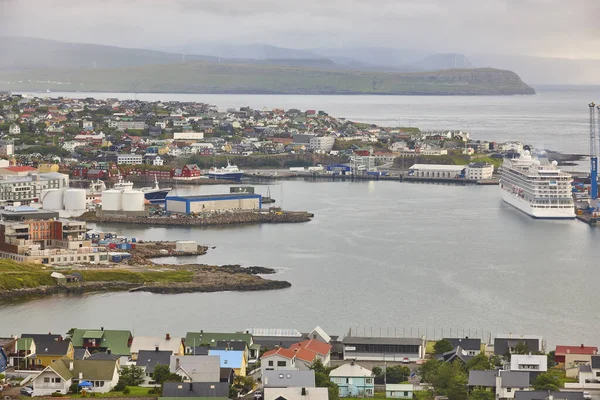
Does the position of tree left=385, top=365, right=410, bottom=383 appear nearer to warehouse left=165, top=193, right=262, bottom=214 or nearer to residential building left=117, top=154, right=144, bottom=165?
warehouse left=165, top=193, right=262, bottom=214

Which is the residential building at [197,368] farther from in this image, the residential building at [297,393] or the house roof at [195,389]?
the residential building at [297,393]

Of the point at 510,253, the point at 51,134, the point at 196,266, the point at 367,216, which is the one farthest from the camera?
the point at 51,134

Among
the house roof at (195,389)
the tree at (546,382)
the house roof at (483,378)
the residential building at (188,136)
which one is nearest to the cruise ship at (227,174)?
the residential building at (188,136)

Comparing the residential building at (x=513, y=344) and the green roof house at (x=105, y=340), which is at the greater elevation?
the green roof house at (x=105, y=340)

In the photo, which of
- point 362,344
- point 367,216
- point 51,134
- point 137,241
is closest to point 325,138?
point 51,134

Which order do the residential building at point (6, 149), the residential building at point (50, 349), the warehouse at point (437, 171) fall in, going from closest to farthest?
the residential building at point (50, 349) < the warehouse at point (437, 171) < the residential building at point (6, 149)

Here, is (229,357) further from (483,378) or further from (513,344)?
(513,344)

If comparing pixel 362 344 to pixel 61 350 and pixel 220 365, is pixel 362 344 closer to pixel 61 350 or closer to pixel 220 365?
pixel 220 365
